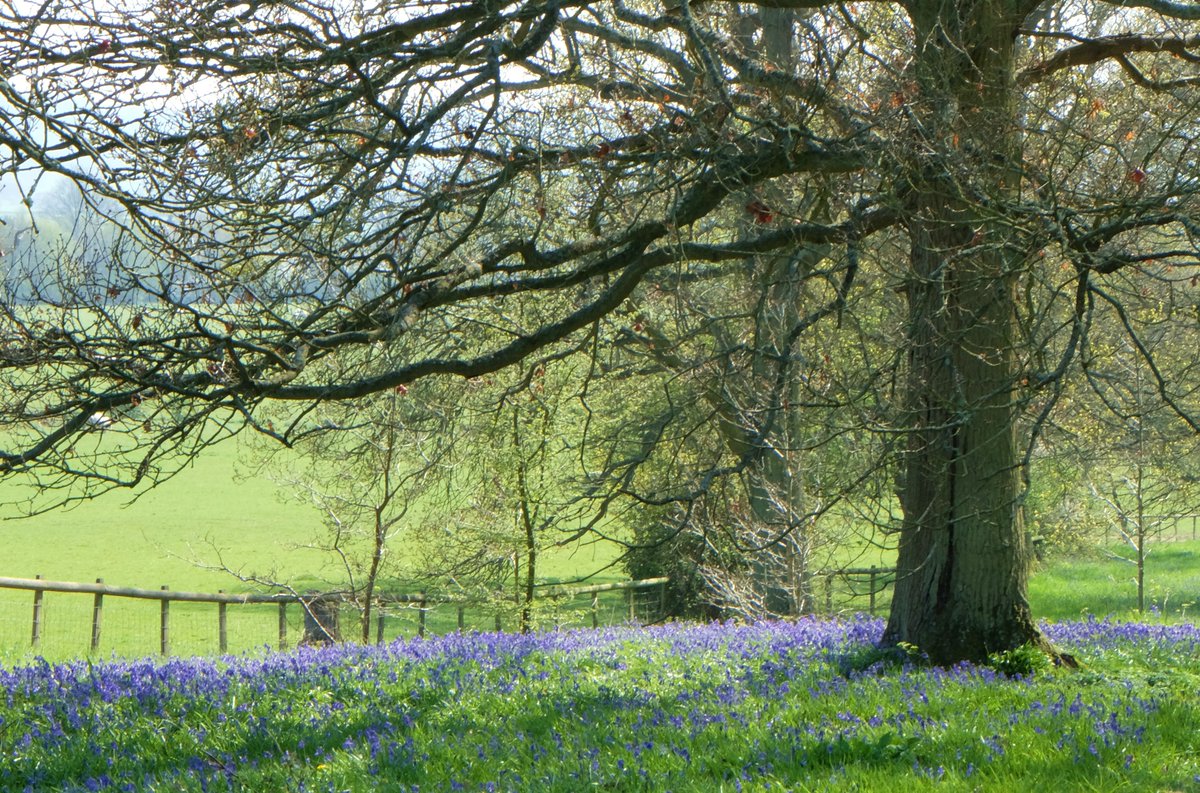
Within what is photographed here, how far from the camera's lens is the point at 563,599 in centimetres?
1714

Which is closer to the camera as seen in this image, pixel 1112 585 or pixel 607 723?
pixel 607 723

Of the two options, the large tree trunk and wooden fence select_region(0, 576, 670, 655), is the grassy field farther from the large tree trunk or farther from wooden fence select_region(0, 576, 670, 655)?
the large tree trunk

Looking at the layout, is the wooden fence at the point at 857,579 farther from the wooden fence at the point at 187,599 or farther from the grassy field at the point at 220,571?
the wooden fence at the point at 187,599

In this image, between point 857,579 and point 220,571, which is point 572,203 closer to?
point 857,579

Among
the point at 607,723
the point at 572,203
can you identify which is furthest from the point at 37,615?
the point at 607,723

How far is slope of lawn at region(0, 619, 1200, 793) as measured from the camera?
4.50m

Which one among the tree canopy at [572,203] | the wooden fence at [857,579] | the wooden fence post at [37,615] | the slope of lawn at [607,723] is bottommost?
the wooden fence post at [37,615]

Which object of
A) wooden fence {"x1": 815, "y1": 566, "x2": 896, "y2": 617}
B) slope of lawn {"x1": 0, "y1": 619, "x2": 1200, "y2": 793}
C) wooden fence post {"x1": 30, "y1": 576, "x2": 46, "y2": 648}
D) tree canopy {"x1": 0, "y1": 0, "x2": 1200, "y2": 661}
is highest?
tree canopy {"x1": 0, "y1": 0, "x2": 1200, "y2": 661}

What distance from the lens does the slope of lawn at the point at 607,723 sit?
450cm

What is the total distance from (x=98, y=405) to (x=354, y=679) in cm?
268

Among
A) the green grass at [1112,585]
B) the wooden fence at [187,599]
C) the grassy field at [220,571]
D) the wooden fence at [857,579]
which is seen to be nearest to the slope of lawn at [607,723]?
the wooden fence at [857,579]

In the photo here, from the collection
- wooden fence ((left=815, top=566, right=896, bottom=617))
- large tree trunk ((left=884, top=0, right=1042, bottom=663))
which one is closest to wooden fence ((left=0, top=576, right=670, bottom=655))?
wooden fence ((left=815, top=566, right=896, bottom=617))

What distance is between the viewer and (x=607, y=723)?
5586 mm

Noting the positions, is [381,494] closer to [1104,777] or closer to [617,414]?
[617,414]
